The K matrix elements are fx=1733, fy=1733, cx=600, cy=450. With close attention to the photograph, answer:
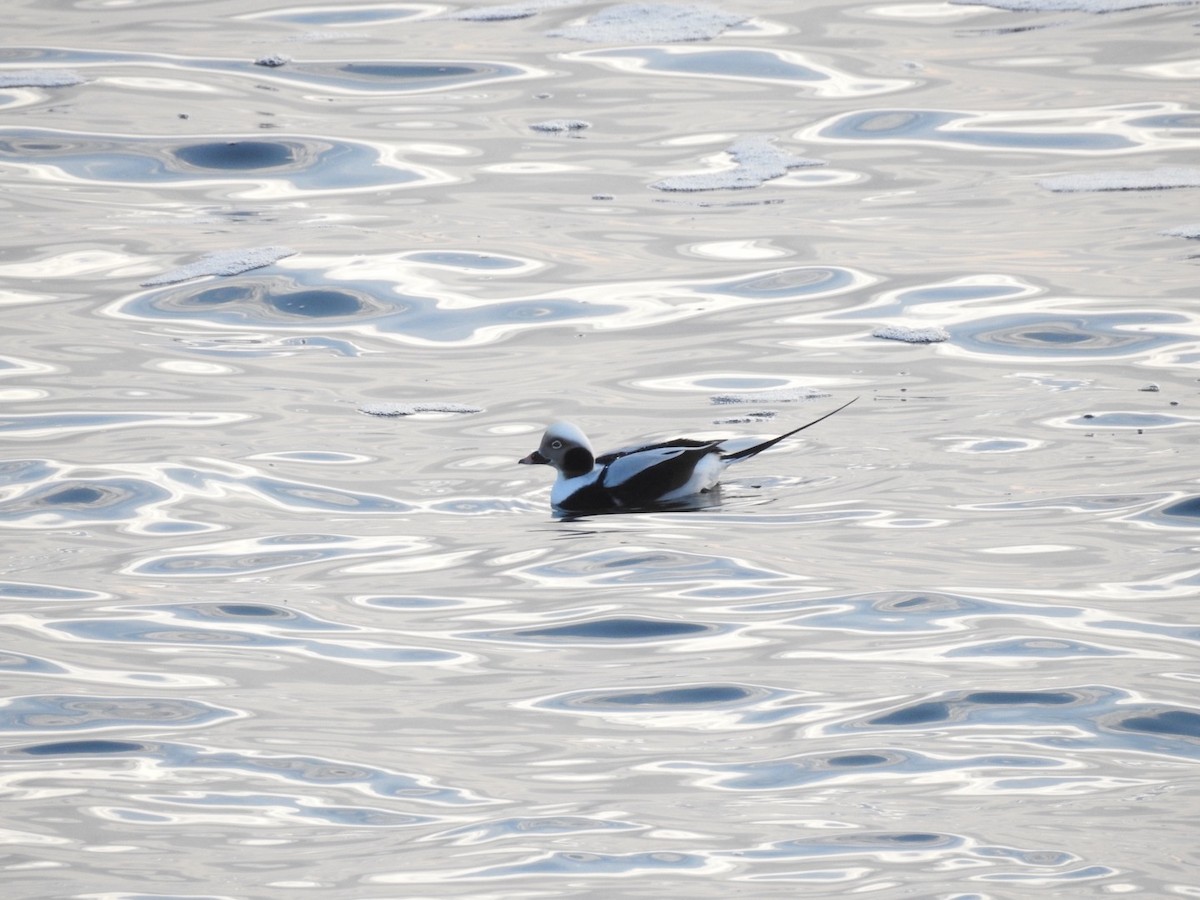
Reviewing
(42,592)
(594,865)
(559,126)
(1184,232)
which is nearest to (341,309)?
(559,126)

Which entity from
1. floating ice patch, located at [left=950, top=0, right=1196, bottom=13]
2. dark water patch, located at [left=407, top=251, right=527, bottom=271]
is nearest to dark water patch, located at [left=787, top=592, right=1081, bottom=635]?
dark water patch, located at [left=407, top=251, right=527, bottom=271]

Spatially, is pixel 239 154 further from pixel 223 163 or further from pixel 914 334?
pixel 914 334

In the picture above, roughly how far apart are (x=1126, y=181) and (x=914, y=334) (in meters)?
3.73

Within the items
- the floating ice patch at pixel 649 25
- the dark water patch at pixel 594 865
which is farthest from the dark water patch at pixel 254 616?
the floating ice patch at pixel 649 25

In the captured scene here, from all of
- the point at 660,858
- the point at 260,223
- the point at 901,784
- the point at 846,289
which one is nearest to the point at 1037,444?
the point at 846,289

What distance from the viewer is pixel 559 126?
1536 centimetres

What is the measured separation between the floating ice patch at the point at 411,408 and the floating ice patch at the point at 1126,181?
5.94m

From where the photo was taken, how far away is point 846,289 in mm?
11812

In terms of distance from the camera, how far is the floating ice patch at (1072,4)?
17859mm

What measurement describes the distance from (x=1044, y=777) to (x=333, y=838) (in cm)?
207

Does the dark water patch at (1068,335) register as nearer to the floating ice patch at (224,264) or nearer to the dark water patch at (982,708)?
the floating ice patch at (224,264)

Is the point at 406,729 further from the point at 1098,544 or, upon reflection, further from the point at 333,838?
the point at 1098,544

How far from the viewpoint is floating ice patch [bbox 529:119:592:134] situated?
15.3m

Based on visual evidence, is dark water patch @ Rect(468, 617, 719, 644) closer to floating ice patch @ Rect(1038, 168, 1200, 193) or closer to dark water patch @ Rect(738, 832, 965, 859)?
dark water patch @ Rect(738, 832, 965, 859)
